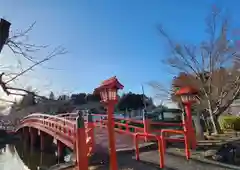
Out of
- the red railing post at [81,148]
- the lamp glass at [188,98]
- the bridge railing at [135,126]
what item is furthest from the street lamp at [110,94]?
the lamp glass at [188,98]

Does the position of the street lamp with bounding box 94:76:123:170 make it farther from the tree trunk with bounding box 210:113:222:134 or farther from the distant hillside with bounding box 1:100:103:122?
the distant hillside with bounding box 1:100:103:122

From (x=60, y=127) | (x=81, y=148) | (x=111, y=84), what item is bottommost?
(x=81, y=148)

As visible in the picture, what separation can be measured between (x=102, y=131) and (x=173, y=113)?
18.5 m

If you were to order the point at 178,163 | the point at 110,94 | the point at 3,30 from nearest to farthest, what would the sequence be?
the point at 3,30, the point at 110,94, the point at 178,163

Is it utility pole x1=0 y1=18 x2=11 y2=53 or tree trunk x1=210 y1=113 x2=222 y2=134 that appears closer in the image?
utility pole x1=0 y1=18 x2=11 y2=53

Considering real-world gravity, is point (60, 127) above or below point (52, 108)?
below

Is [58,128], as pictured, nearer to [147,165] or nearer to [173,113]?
[147,165]

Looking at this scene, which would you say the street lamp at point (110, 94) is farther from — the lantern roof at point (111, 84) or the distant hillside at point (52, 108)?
the distant hillside at point (52, 108)

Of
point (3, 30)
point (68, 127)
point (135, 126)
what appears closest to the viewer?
point (3, 30)

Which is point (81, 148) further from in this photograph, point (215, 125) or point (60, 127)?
point (215, 125)

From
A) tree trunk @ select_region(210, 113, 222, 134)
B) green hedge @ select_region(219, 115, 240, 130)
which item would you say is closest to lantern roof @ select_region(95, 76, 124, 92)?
tree trunk @ select_region(210, 113, 222, 134)

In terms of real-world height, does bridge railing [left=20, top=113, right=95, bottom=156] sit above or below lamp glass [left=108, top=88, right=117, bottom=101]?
below

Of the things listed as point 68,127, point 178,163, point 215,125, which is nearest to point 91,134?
point 68,127

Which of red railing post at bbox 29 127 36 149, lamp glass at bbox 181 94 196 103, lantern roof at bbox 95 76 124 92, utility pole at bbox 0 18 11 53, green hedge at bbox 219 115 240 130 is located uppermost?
utility pole at bbox 0 18 11 53
